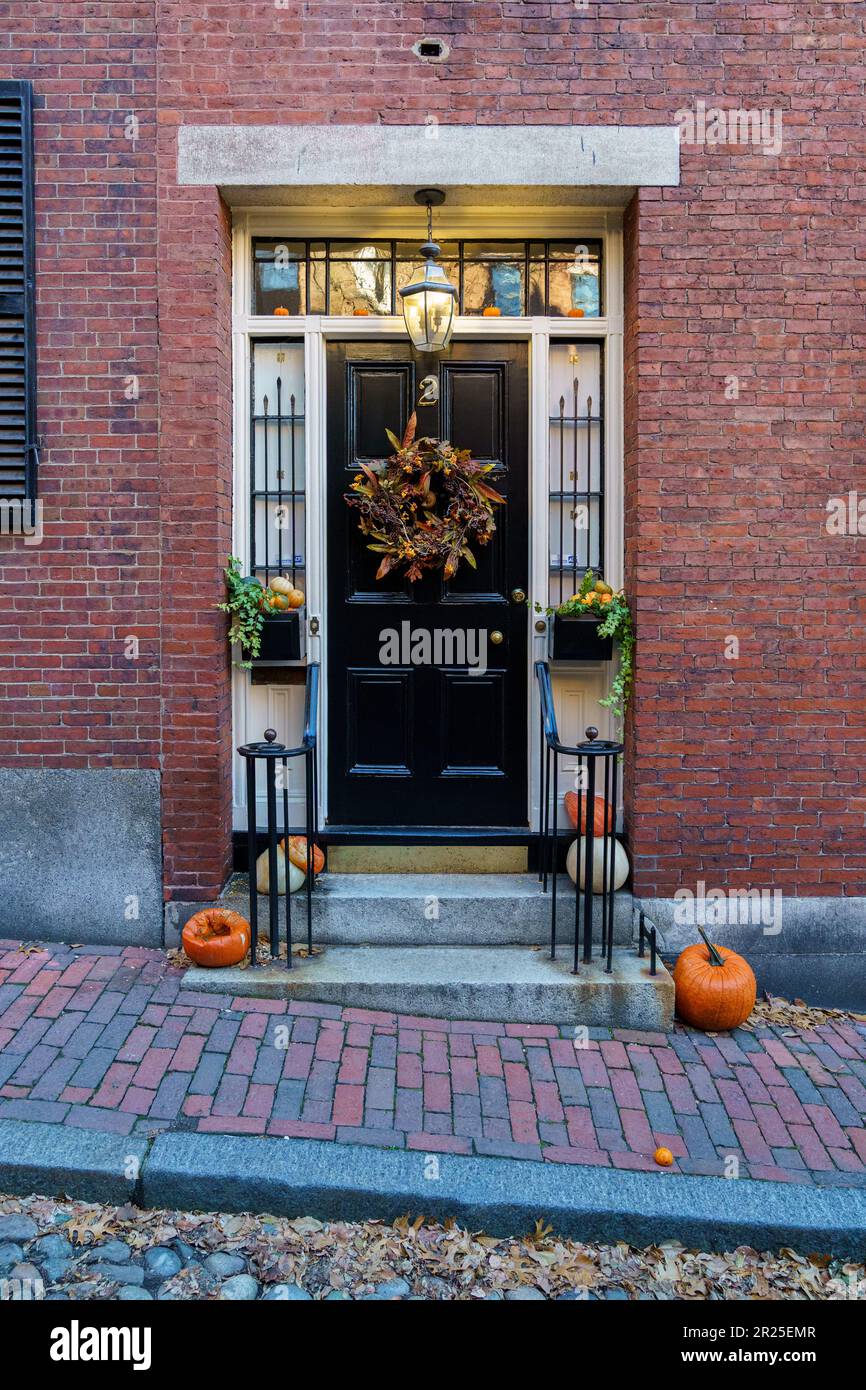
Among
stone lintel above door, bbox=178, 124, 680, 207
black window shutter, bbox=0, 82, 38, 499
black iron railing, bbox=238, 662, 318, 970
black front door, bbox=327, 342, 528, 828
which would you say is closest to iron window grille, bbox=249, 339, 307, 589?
black front door, bbox=327, 342, 528, 828

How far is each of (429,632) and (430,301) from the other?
1707 millimetres

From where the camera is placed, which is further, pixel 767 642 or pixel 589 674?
pixel 589 674

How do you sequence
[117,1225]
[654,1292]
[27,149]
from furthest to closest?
[27,149] < [117,1225] < [654,1292]

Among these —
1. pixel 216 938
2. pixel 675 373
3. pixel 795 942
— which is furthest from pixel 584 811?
pixel 675 373

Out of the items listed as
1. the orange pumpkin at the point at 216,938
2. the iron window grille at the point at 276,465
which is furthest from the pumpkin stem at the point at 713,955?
the iron window grille at the point at 276,465

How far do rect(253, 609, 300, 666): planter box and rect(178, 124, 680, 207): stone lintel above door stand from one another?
2.16 meters

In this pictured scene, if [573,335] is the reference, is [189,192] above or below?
above

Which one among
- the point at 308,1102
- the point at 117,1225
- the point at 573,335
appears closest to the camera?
the point at 117,1225

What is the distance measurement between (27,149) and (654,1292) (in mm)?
5528

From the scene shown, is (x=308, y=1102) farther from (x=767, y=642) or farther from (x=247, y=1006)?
(x=767, y=642)

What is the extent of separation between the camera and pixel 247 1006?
3.82 meters

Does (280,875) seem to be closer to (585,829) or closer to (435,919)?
(435,919)

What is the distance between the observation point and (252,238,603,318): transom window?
15.5 ft

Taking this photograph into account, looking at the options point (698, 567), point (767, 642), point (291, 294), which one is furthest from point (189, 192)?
point (767, 642)
